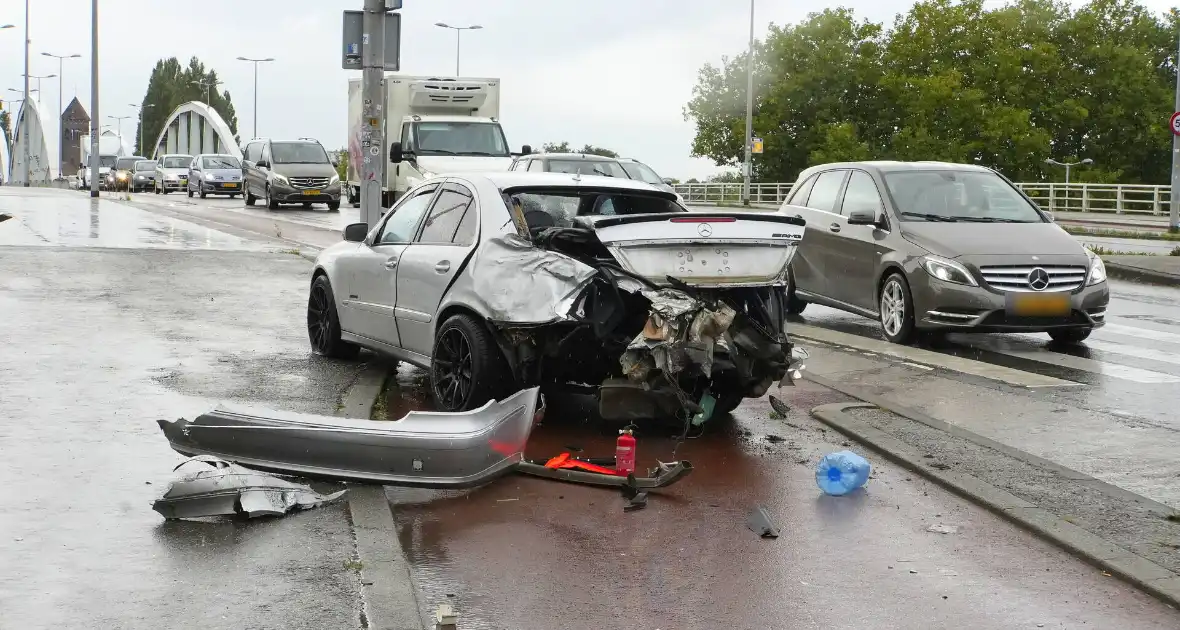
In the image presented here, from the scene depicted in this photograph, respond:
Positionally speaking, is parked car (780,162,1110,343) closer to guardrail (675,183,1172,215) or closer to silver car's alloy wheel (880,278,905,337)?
silver car's alloy wheel (880,278,905,337)

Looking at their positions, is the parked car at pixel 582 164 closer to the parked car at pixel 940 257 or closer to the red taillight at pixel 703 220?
the parked car at pixel 940 257

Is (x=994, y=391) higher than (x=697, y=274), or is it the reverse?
(x=697, y=274)

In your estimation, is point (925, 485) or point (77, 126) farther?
point (77, 126)

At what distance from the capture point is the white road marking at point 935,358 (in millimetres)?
10414

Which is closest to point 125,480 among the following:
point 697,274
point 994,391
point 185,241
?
point 697,274

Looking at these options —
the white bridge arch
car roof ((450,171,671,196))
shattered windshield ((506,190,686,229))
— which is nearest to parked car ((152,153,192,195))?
the white bridge arch

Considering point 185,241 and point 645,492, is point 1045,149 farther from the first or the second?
point 645,492

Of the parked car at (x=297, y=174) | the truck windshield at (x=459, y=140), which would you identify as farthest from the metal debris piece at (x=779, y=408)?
the parked car at (x=297, y=174)

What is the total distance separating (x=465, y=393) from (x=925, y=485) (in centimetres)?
260

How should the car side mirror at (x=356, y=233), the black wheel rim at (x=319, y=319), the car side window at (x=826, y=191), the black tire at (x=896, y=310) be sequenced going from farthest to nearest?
the car side window at (x=826, y=191) → the black tire at (x=896, y=310) → the black wheel rim at (x=319, y=319) → the car side mirror at (x=356, y=233)

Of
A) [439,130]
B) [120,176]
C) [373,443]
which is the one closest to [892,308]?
[373,443]

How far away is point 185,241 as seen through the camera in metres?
23.0

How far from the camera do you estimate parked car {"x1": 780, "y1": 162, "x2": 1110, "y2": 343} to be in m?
11.8

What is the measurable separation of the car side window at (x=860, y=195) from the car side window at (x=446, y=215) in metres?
5.31
